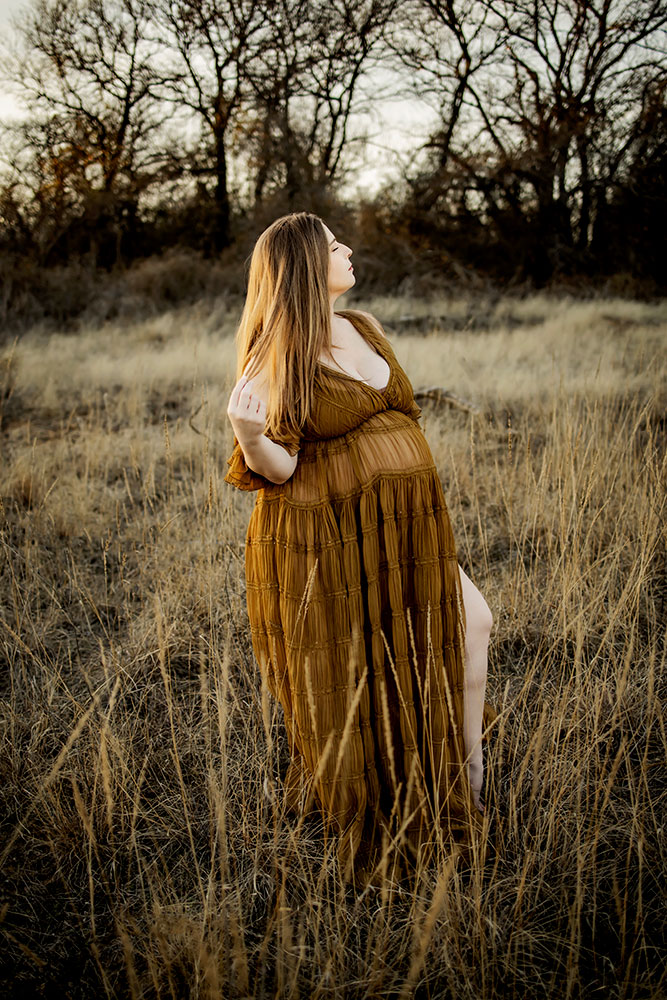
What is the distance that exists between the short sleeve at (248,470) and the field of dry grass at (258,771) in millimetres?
356

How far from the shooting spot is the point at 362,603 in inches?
61.2

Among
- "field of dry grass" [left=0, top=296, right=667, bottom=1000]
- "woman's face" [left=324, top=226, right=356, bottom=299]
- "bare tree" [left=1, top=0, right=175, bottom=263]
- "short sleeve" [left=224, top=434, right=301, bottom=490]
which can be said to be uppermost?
"bare tree" [left=1, top=0, right=175, bottom=263]

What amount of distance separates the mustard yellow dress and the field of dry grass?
148mm

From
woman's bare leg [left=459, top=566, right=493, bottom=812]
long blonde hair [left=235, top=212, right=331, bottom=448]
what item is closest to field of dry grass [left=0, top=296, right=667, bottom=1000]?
woman's bare leg [left=459, top=566, right=493, bottom=812]

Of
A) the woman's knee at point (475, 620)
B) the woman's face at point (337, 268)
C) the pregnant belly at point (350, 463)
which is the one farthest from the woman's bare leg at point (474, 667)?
the woman's face at point (337, 268)

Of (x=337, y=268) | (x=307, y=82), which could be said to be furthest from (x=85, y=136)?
(x=337, y=268)

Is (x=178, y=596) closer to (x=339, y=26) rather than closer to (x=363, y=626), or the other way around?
(x=363, y=626)

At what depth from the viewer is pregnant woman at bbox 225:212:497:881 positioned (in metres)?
1.50


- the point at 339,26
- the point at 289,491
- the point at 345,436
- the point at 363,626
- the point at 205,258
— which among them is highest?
the point at 339,26

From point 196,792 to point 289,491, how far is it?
106 cm

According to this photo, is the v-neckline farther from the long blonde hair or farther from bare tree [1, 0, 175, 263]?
bare tree [1, 0, 175, 263]

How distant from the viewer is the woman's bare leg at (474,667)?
5.49ft

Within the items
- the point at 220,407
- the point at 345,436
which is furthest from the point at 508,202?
the point at 345,436

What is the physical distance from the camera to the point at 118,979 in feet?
4.45
